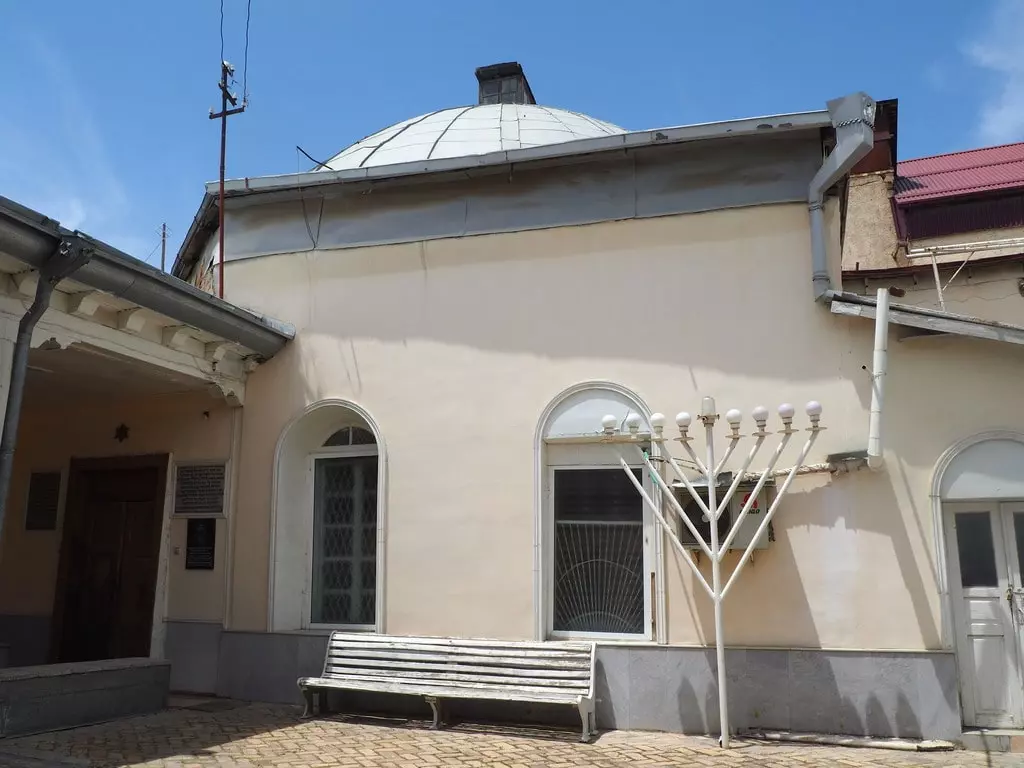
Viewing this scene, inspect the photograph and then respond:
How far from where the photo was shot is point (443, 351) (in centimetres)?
811

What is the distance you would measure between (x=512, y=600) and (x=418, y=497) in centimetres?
129

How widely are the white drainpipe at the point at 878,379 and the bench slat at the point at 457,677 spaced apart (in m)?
2.86

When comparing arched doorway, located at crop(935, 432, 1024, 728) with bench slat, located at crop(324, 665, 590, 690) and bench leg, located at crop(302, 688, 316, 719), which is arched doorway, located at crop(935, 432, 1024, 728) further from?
bench leg, located at crop(302, 688, 316, 719)

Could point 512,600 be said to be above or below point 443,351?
below

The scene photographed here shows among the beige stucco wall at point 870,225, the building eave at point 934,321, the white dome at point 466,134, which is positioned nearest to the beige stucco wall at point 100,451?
the white dome at point 466,134

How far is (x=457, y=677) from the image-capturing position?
712 cm

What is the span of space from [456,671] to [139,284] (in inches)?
159

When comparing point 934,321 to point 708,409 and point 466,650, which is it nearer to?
point 708,409

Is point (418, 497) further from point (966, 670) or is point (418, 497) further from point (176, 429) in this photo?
point (966, 670)

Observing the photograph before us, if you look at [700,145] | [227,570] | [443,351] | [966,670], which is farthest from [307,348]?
[966,670]

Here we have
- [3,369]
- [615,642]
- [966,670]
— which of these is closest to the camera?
[3,369]

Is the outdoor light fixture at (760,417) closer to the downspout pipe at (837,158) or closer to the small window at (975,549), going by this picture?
the downspout pipe at (837,158)

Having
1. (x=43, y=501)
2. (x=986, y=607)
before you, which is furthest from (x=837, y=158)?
(x=43, y=501)

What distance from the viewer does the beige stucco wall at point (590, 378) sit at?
265 inches
